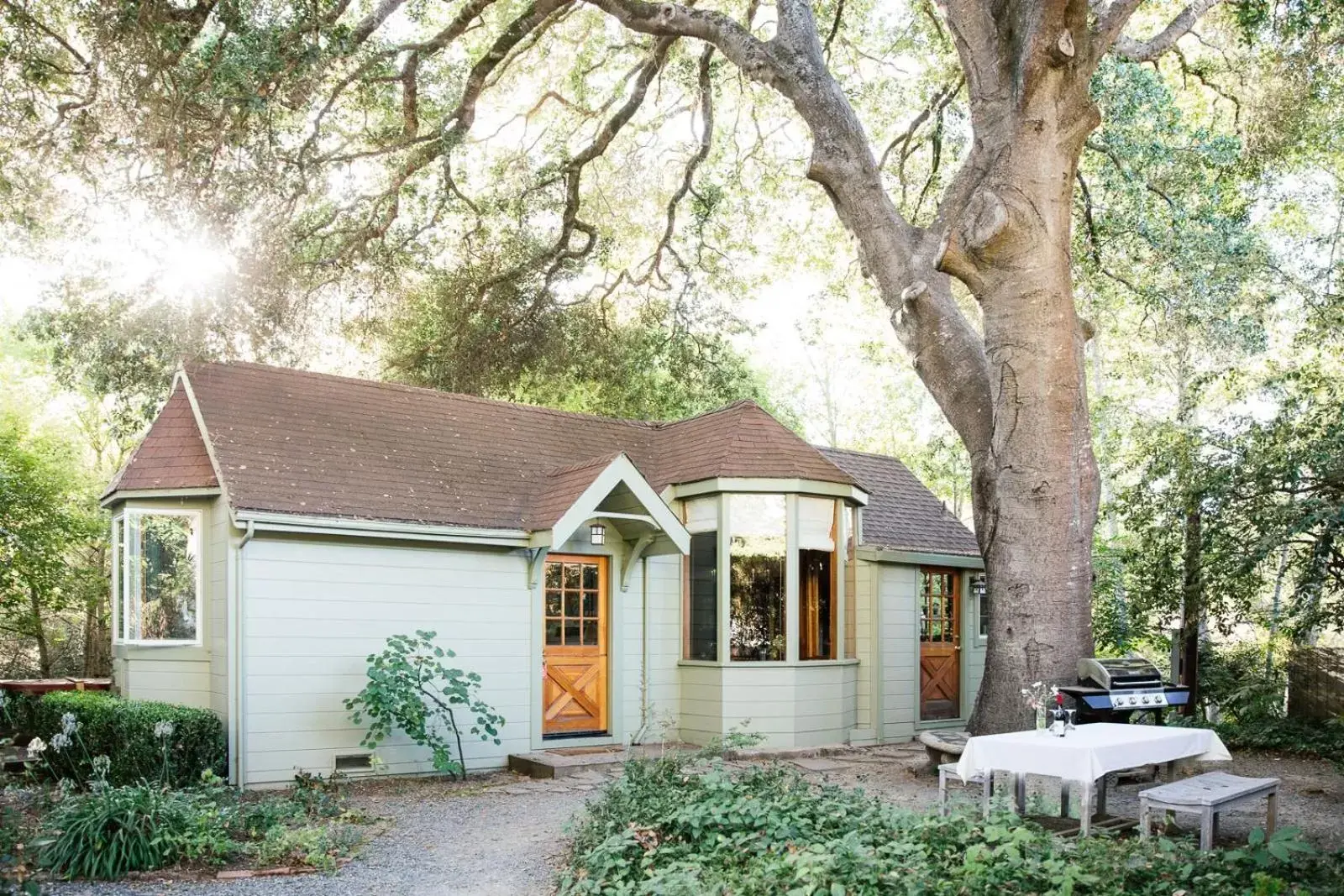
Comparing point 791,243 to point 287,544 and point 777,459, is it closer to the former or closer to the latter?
point 777,459

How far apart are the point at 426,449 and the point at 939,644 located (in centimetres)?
735

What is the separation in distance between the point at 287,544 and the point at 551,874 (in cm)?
485

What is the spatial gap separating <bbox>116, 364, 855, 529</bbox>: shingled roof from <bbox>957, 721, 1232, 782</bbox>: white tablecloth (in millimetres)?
5701

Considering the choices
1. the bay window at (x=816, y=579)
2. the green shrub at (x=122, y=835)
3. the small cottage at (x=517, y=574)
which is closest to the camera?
the green shrub at (x=122, y=835)

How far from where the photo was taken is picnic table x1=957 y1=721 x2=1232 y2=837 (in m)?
6.45

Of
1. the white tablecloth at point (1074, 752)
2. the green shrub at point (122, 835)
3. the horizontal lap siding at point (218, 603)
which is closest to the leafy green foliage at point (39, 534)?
the horizontal lap siding at point (218, 603)

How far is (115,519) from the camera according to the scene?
10.8 m

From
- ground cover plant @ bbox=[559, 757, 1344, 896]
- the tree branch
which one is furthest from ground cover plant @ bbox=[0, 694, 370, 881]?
the tree branch

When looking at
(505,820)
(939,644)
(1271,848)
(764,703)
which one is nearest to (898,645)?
(939,644)

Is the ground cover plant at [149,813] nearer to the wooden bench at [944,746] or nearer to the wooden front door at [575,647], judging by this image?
the wooden front door at [575,647]

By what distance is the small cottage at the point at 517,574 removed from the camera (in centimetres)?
1005

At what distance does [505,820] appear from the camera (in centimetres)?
838

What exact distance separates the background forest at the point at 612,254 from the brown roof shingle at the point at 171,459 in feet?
6.45

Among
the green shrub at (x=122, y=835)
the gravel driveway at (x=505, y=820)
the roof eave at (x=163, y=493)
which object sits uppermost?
the roof eave at (x=163, y=493)
